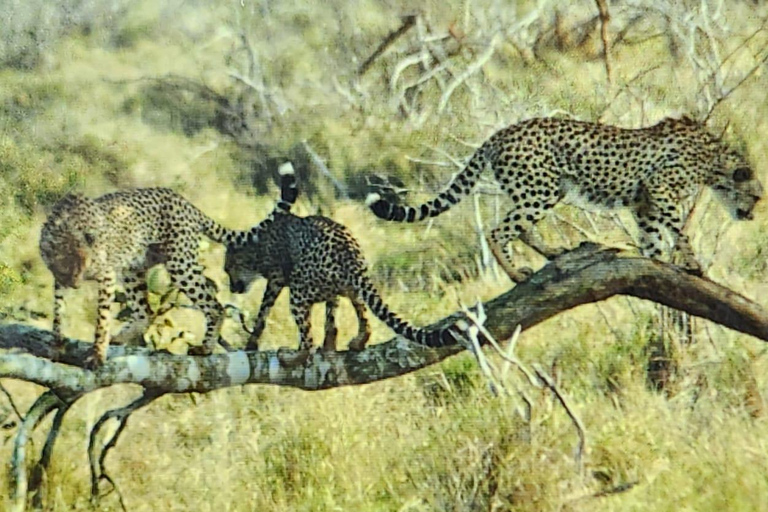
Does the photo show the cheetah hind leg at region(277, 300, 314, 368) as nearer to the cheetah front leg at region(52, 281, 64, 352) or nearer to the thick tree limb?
the thick tree limb

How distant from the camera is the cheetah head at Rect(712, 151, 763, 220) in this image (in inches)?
161

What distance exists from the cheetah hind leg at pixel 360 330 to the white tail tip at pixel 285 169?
58 centimetres

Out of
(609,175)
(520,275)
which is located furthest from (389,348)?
(609,175)

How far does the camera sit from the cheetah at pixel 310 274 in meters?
4.10

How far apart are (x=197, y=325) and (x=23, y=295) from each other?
727 mm

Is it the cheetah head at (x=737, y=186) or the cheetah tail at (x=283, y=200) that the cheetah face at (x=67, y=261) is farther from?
the cheetah head at (x=737, y=186)

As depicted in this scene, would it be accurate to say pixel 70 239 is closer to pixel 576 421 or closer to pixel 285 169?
pixel 285 169

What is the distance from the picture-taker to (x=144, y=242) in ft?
13.7

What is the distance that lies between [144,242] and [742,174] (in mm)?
2398

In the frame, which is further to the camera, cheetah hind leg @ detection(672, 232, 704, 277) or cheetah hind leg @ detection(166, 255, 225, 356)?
cheetah hind leg @ detection(166, 255, 225, 356)

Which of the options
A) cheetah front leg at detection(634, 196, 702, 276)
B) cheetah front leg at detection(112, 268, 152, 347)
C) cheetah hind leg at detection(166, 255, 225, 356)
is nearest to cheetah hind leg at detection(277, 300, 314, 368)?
cheetah hind leg at detection(166, 255, 225, 356)

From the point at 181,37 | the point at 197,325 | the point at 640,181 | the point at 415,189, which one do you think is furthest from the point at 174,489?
the point at 640,181

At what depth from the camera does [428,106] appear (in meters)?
4.16

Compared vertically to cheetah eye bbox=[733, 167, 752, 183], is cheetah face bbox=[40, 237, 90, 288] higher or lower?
higher
